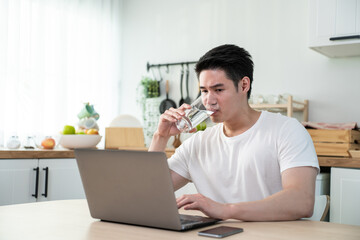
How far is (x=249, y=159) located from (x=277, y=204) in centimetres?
39

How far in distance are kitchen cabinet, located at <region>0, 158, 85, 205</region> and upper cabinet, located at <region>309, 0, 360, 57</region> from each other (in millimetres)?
1901

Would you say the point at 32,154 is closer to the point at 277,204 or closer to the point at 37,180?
the point at 37,180

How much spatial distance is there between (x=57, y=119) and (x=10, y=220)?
266 centimetres

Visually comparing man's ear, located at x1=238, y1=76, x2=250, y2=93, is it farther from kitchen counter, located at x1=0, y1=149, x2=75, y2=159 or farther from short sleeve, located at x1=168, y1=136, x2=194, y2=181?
kitchen counter, located at x1=0, y1=149, x2=75, y2=159

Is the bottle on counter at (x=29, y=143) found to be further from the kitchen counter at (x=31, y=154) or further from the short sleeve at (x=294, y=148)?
the short sleeve at (x=294, y=148)

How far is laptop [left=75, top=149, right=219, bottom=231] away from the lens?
1.05 m

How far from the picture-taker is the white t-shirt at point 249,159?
159 cm

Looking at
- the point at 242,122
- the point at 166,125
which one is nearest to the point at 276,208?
the point at 242,122

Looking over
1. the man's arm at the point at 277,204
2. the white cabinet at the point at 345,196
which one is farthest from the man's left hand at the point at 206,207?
the white cabinet at the point at 345,196

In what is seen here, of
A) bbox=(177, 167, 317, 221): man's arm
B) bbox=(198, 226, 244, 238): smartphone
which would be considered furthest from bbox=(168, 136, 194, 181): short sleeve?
bbox=(198, 226, 244, 238): smartphone

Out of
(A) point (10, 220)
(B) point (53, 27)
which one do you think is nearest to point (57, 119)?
(B) point (53, 27)

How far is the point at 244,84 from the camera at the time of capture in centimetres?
178

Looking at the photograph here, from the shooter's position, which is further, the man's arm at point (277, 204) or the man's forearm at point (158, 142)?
the man's forearm at point (158, 142)

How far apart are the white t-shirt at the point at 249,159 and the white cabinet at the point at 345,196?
1093 millimetres
